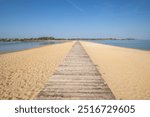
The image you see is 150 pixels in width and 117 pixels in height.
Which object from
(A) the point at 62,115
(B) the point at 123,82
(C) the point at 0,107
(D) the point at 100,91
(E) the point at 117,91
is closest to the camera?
(A) the point at 62,115

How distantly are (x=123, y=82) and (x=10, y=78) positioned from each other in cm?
483

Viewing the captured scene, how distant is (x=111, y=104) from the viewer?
3.54 metres

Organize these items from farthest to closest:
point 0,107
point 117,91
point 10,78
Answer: point 10,78
point 117,91
point 0,107

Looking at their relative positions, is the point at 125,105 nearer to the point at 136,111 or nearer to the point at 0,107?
the point at 136,111

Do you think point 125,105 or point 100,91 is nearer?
point 125,105

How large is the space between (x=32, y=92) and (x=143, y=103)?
3.32 metres

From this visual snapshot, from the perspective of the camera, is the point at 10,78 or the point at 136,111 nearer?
the point at 136,111

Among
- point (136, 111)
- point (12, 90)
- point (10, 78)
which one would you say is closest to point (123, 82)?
point (136, 111)

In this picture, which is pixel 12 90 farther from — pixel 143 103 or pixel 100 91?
pixel 143 103

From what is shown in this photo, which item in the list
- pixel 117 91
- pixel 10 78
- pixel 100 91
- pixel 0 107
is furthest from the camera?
pixel 10 78

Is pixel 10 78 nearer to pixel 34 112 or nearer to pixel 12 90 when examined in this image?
pixel 12 90

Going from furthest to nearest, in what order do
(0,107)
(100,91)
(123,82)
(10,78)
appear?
(10,78) → (123,82) → (100,91) → (0,107)

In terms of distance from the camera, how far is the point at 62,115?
324 centimetres

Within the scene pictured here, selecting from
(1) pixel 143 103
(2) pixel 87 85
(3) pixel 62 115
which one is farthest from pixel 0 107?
(1) pixel 143 103
